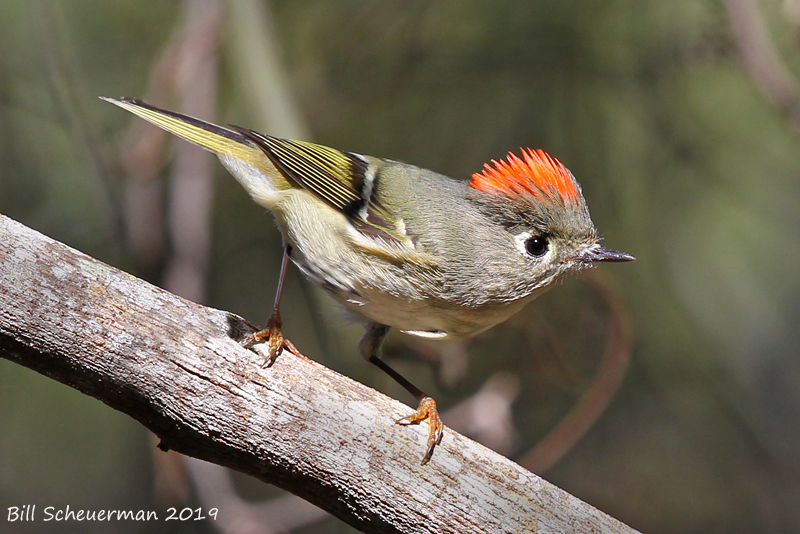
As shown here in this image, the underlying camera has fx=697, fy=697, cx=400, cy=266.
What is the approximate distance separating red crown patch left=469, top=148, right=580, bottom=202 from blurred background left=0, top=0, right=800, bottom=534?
4.38 feet

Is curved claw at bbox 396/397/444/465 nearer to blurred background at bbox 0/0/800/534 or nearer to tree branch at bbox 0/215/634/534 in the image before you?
tree branch at bbox 0/215/634/534

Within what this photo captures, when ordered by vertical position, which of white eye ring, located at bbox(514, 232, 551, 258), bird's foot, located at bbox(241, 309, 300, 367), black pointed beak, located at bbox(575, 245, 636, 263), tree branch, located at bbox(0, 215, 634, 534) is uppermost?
black pointed beak, located at bbox(575, 245, 636, 263)

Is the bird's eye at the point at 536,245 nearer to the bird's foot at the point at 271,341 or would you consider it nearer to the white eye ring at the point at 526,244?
the white eye ring at the point at 526,244

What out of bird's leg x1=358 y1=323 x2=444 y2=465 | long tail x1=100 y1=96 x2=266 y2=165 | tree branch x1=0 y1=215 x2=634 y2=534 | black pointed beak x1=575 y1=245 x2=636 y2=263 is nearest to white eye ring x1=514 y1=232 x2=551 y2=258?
black pointed beak x1=575 y1=245 x2=636 y2=263

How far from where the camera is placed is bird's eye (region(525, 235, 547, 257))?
234 centimetres

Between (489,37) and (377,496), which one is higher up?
(489,37)

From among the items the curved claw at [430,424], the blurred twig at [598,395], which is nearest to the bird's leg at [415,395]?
the curved claw at [430,424]

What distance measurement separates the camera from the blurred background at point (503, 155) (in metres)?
3.73

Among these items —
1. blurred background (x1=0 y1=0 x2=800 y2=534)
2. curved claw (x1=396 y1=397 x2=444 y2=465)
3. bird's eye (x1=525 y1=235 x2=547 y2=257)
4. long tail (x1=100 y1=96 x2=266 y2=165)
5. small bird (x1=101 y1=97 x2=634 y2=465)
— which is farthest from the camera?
blurred background (x1=0 y1=0 x2=800 y2=534)

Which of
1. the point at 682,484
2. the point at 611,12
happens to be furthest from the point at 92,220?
the point at 682,484

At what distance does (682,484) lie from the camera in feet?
14.7

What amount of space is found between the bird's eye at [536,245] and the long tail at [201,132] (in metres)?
1.04

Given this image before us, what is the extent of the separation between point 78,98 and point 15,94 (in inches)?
32.7

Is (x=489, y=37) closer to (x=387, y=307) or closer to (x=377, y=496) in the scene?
(x=387, y=307)
